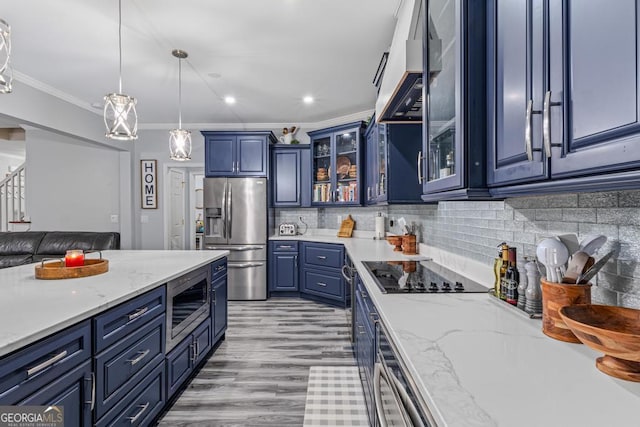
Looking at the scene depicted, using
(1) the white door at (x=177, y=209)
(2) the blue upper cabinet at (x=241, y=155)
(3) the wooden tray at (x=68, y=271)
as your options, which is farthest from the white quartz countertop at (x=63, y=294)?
(1) the white door at (x=177, y=209)

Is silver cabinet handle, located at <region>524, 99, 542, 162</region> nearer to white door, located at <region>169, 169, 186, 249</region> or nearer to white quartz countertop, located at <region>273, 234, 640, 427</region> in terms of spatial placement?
white quartz countertop, located at <region>273, 234, 640, 427</region>

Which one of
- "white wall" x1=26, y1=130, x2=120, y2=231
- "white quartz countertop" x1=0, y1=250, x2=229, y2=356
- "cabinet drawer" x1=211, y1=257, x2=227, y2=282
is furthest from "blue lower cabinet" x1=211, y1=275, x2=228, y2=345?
"white wall" x1=26, y1=130, x2=120, y2=231

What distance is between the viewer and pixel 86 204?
5289 mm

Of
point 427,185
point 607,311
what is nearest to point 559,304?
point 607,311

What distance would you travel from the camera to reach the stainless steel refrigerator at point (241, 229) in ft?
15.0

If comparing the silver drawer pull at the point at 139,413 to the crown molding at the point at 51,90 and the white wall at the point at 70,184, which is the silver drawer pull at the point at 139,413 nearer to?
the crown molding at the point at 51,90

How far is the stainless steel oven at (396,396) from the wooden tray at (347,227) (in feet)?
11.1

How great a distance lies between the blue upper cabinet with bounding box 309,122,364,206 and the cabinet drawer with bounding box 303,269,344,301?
3.29 feet

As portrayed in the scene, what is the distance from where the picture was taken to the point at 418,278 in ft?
6.14

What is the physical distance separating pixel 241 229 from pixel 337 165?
63.9 inches

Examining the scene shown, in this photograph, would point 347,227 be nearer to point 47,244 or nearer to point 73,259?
point 73,259

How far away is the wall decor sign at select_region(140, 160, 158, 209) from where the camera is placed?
17.5ft

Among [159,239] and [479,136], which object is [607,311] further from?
[159,239]

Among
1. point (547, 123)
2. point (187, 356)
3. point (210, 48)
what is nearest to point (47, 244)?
point (187, 356)
